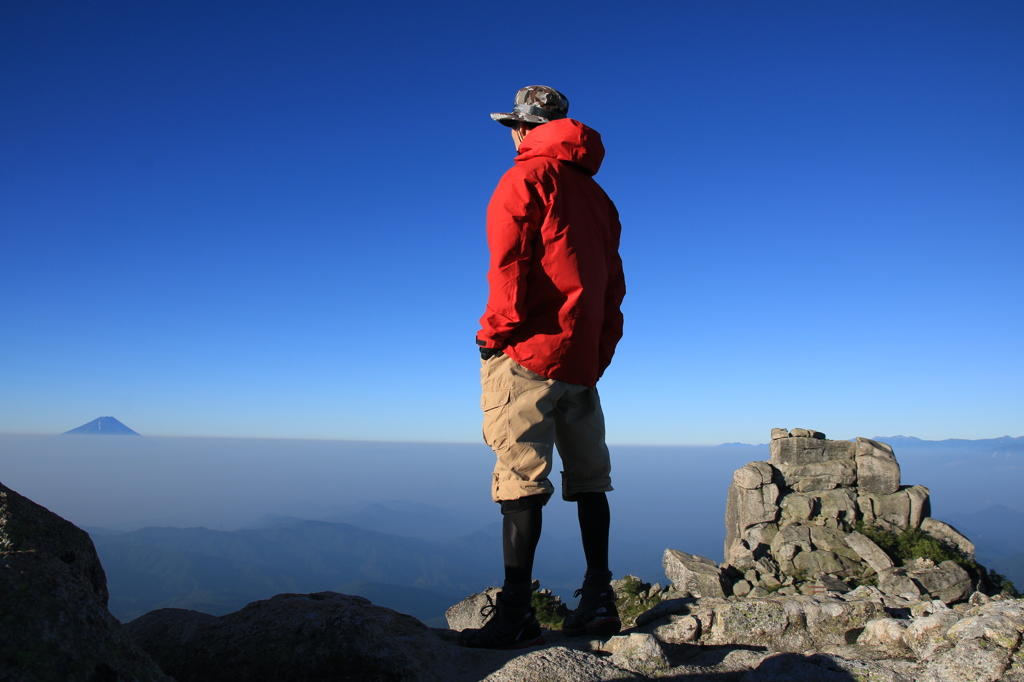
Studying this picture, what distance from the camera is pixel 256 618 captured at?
3.43m

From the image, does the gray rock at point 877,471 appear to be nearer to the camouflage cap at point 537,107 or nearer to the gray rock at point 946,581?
the gray rock at point 946,581

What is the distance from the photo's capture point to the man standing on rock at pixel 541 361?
3504 mm

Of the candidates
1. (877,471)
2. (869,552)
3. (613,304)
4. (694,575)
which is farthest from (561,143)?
(877,471)

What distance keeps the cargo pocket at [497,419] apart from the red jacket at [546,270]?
0.86 ft

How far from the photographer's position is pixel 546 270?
143 inches

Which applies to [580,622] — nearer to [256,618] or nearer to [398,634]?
[398,634]

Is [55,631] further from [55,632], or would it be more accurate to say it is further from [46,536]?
[46,536]

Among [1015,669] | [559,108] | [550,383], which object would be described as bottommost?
[1015,669]

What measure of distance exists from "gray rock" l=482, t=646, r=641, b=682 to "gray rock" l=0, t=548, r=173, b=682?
154 centimetres

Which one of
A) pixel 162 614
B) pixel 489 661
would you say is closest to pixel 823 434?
pixel 489 661

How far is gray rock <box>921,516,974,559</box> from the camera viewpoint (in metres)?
10.8

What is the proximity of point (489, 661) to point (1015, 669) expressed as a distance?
2.39m

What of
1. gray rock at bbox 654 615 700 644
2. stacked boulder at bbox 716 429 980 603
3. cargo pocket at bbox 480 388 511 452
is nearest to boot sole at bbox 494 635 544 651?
gray rock at bbox 654 615 700 644

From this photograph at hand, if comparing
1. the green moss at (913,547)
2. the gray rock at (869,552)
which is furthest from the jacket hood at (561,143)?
the green moss at (913,547)
